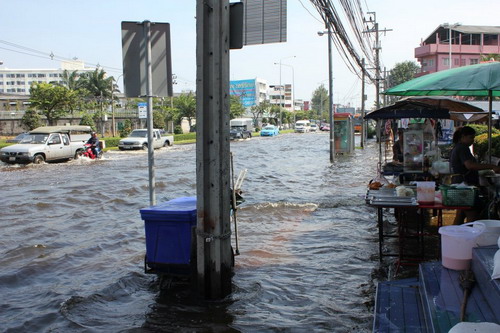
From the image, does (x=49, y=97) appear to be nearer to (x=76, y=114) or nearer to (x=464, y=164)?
(x=76, y=114)

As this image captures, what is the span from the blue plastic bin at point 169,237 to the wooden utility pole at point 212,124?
0.39 m

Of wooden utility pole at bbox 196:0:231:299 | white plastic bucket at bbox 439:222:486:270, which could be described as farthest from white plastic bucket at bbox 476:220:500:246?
wooden utility pole at bbox 196:0:231:299

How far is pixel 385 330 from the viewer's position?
3557mm

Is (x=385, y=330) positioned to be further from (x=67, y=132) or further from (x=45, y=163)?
(x=67, y=132)

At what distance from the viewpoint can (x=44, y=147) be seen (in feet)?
78.2

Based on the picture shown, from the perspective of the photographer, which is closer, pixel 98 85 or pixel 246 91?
pixel 98 85

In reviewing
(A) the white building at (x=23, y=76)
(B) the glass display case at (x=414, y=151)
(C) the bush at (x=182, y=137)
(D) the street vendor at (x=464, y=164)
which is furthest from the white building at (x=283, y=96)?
(D) the street vendor at (x=464, y=164)

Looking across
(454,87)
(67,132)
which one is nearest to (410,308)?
(454,87)

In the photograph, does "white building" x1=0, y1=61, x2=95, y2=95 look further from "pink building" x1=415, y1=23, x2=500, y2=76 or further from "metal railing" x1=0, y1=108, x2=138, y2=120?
"pink building" x1=415, y1=23, x2=500, y2=76

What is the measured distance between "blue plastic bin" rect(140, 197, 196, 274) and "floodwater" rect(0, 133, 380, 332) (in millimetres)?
368

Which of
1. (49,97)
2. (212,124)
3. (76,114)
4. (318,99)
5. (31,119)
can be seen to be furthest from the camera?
(318,99)

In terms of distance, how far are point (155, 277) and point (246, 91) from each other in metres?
109

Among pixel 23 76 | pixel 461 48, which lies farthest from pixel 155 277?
pixel 23 76

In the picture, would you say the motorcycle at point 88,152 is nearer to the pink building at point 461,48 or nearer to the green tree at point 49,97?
the green tree at point 49,97
